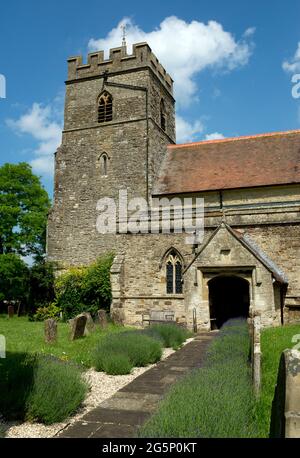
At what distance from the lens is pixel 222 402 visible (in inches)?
187

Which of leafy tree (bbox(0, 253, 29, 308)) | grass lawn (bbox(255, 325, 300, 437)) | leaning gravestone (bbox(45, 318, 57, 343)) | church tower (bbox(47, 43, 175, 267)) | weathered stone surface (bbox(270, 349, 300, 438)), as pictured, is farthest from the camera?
leafy tree (bbox(0, 253, 29, 308))

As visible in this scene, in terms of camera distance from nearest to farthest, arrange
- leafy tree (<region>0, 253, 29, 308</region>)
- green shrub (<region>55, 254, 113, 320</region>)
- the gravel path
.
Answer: the gravel path, green shrub (<region>55, 254, 113, 320</region>), leafy tree (<region>0, 253, 29, 308</region>)

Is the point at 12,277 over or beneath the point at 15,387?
over

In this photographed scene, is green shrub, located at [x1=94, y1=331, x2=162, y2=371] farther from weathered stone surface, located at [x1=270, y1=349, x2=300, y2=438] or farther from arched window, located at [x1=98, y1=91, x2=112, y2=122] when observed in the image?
arched window, located at [x1=98, y1=91, x2=112, y2=122]

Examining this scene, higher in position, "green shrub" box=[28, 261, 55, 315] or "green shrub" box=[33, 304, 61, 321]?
"green shrub" box=[28, 261, 55, 315]

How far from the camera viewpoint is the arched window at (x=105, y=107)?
24333 millimetres

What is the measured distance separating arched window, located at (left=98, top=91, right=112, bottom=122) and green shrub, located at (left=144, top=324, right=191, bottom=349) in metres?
15.4

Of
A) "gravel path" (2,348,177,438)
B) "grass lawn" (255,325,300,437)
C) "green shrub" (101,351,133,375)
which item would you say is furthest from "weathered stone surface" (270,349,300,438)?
"green shrub" (101,351,133,375)

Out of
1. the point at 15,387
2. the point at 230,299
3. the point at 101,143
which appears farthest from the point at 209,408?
the point at 101,143

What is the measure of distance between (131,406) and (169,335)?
6282 millimetres

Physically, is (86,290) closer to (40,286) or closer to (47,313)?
(47,313)

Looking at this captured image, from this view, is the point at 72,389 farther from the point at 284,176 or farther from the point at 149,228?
the point at 284,176

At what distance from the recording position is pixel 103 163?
77.4 ft

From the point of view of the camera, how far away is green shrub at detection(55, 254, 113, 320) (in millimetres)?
19578
